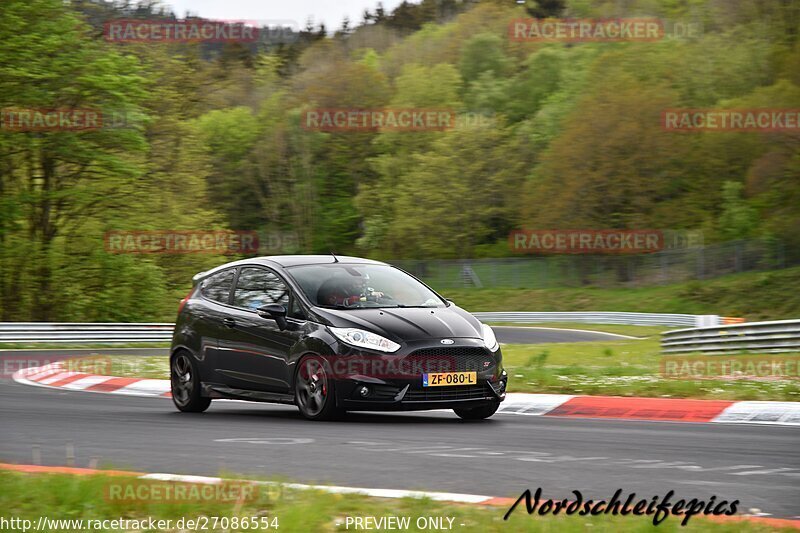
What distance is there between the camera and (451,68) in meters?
91.2

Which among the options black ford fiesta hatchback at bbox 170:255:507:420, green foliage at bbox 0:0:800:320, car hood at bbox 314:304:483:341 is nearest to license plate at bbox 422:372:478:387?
black ford fiesta hatchback at bbox 170:255:507:420

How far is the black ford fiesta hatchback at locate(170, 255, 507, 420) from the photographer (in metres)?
10.9

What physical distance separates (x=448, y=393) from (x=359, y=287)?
1588 mm

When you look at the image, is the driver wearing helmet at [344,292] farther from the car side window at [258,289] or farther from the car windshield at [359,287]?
the car side window at [258,289]

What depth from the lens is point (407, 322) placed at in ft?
36.6

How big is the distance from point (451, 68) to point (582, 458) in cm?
8459

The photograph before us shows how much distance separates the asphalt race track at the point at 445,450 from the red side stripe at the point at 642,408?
582 mm

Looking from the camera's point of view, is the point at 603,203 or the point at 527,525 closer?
the point at 527,525

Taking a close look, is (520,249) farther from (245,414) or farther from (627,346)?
(245,414)

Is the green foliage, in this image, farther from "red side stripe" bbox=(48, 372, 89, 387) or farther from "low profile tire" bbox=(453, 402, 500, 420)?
"low profile tire" bbox=(453, 402, 500, 420)

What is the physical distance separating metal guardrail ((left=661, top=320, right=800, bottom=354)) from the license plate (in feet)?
40.6

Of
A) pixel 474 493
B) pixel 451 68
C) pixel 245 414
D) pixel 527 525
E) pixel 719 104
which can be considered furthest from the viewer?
pixel 451 68

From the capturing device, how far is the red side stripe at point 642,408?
1181 centimetres

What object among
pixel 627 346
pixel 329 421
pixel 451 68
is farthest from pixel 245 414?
pixel 451 68
